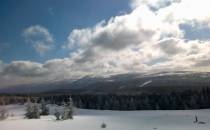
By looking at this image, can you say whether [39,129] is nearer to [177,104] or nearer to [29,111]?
[29,111]

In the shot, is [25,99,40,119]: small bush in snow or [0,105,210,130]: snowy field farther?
[25,99,40,119]: small bush in snow

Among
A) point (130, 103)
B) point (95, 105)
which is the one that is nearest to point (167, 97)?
point (130, 103)

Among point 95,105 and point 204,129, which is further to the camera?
point 95,105

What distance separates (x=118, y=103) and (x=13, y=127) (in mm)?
81905

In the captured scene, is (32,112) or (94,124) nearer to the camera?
(94,124)

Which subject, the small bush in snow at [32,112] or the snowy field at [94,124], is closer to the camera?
Answer: the snowy field at [94,124]

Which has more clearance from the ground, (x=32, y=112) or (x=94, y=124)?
(x=32, y=112)

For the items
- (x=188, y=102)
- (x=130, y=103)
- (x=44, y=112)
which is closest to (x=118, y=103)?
(x=130, y=103)

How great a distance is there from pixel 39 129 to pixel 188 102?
3165 inches

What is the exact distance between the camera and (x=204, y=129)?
25.6m

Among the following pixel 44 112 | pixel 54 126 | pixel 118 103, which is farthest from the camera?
pixel 118 103

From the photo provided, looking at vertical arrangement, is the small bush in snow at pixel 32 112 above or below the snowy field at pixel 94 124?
above

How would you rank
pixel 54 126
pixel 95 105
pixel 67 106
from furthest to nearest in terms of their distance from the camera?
pixel 95 105, pixel 67 106, pixel 54 126

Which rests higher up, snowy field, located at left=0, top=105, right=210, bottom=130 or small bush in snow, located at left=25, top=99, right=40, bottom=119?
small bush in snow, located at left=25, top=99, right=40, bottom=119
